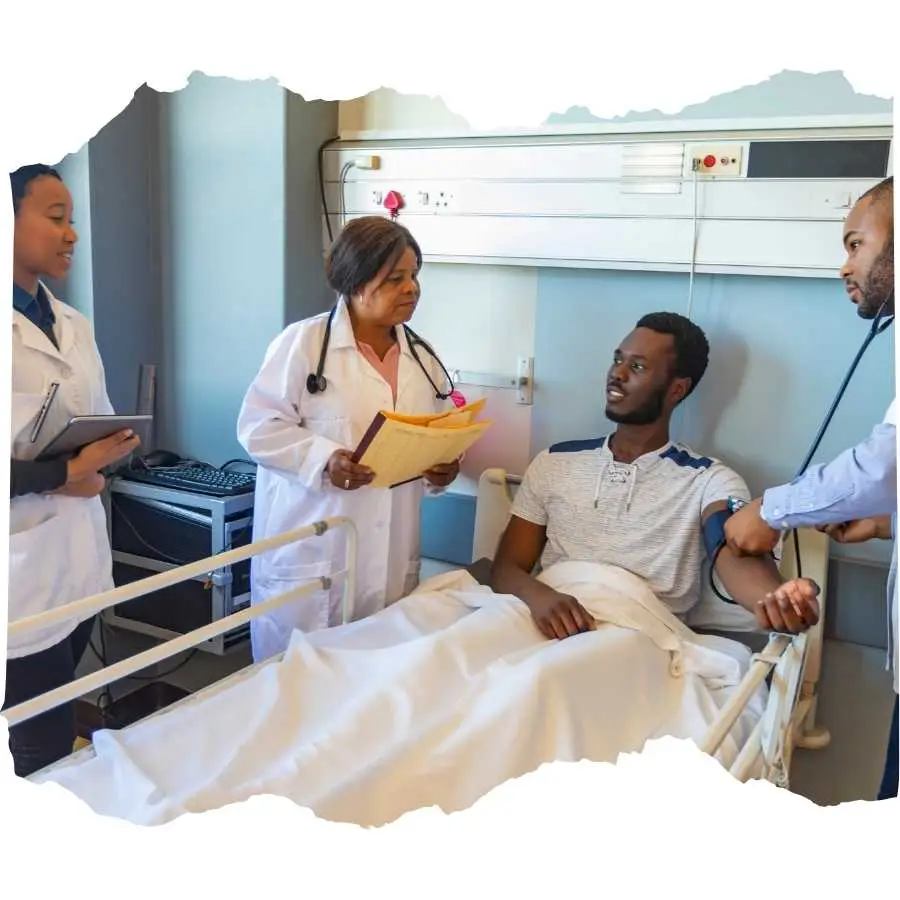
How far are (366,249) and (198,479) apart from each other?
2.91 feet

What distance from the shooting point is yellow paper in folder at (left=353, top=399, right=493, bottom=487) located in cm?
164

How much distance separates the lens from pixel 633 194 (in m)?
2.11

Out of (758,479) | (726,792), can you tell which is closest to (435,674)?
(726,792)

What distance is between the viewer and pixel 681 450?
203 centimetres

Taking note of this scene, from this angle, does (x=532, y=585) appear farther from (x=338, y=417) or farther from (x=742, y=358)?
(x=742, y=358)

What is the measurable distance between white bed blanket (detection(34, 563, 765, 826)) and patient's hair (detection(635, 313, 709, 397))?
51cm

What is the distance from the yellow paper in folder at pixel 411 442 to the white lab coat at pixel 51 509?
20.3 inches

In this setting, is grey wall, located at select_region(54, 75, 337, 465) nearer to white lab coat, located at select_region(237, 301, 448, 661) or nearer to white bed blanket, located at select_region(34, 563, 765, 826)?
white lab coat, located at select_region(237, 301, 448, 661)

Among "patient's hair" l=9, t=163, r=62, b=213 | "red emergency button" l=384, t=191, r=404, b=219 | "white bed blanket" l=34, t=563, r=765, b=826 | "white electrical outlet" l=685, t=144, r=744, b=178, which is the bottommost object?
"white bed blanket" l=34, t=563, r=765, b=826

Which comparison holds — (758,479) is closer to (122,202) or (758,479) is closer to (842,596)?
(842,596)

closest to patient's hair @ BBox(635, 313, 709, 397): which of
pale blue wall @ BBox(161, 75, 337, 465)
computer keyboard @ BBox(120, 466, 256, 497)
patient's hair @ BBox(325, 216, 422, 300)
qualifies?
patient's hair @ BBox(325, 216, 422, 300)

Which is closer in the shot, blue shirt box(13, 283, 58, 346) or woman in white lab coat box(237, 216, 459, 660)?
blue shirt box(13, 283, 58, 346)

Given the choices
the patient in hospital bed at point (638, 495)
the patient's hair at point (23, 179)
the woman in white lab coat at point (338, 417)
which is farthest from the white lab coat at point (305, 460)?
the patient's hair at point (23, 179)

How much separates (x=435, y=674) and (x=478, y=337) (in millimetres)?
1124
